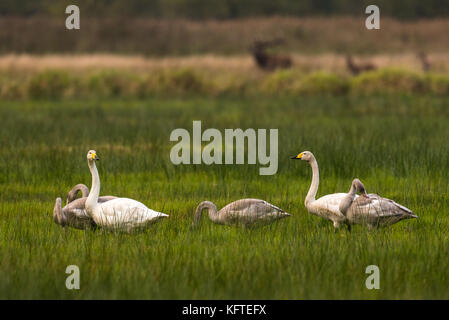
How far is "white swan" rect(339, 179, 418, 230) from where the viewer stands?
8.96 metres

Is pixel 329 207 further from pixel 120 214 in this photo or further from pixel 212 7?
pixel 212 7

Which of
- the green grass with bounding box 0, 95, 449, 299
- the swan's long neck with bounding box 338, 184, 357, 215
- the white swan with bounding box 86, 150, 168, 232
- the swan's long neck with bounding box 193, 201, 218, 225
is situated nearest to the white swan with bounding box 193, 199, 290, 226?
the swan's long neck with bounding box 193, 201, 218, 225

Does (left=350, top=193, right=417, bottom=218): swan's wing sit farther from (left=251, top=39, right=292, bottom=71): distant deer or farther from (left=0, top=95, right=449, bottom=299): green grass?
(left=251, top=39, right=292, bottom=71): distant deer

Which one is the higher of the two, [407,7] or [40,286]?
[407,7]

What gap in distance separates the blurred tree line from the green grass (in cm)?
5110

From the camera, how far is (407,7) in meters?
73.5

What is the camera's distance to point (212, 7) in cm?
7762

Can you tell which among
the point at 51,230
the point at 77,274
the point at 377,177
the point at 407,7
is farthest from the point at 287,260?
the point at 407,7

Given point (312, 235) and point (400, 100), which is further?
point (400, 100)

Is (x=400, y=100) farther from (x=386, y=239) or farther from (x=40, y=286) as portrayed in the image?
(x=40, y=286)

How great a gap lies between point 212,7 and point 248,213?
69.9m
